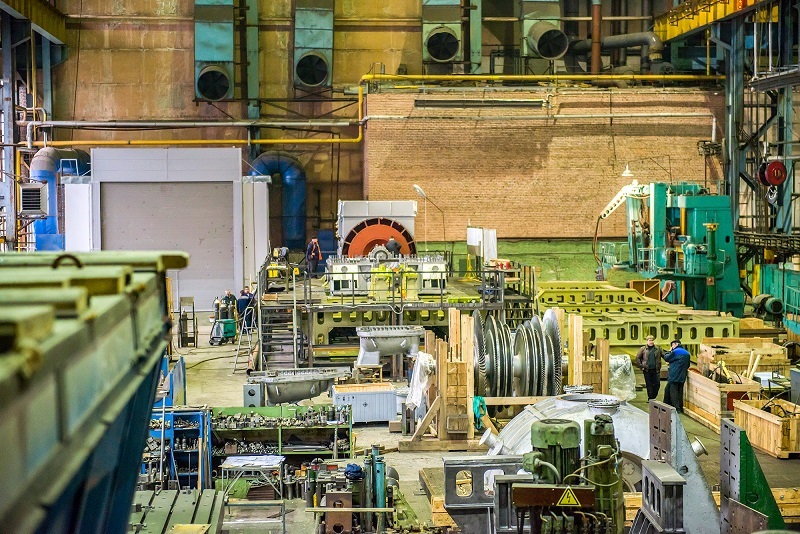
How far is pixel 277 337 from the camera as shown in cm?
1914

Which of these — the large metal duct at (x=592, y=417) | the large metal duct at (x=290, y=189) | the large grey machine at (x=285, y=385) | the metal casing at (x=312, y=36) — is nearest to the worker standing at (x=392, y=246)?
the large metal duct at (x=290, y=189)

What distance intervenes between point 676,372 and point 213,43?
18.1 m

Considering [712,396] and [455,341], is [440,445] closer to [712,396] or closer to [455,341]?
[455,341]

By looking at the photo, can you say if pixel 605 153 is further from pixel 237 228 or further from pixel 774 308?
pixel 237 228

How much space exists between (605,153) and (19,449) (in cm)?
2602

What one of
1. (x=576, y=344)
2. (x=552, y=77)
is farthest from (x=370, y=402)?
(x=552, y=77)

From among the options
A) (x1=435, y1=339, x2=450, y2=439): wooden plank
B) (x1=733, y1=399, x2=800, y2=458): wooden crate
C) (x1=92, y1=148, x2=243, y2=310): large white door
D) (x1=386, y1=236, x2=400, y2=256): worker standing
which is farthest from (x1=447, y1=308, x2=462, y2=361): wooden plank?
(x1=92, y1=148, x2=243, y2=310): large white door

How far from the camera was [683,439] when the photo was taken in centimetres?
802

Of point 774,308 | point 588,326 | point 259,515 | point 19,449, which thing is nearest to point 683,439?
point 259,515

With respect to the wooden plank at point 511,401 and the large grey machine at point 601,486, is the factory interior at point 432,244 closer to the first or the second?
the large grey machine at point 601,486

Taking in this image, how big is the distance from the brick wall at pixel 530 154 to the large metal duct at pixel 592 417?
15964 mm

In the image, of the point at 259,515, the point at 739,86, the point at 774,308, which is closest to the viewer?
the point at 259,515

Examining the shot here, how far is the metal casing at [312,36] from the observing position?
28703 mm

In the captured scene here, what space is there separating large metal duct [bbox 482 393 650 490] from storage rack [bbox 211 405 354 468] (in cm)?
209
